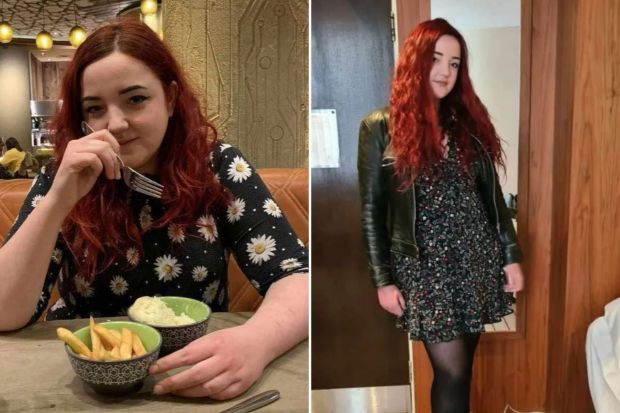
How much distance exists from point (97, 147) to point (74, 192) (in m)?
0.05

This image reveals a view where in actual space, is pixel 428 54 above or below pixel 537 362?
above

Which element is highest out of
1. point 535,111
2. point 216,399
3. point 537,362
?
point 535,111

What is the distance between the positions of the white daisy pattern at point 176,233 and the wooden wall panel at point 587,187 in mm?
564

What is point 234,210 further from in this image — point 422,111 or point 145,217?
point 422,111

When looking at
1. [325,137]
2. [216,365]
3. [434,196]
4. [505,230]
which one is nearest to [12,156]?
[216,365]

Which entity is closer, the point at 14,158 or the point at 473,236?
the point at 14,158

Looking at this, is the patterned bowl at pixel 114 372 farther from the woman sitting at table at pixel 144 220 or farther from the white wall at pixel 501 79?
the white wall at pixel 501 79

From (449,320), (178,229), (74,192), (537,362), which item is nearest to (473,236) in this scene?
(449,320)

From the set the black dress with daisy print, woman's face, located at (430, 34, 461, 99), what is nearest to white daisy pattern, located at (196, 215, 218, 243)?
the black dress with daisy print

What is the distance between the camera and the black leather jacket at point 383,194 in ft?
2.42

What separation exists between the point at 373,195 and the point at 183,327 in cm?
36

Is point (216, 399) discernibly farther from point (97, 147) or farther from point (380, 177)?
point (380, 177)

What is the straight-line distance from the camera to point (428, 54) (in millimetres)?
731

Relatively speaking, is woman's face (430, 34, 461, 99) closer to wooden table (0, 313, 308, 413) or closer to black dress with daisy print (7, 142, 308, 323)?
black dress with daisy print (7, 142, 308, 323)
